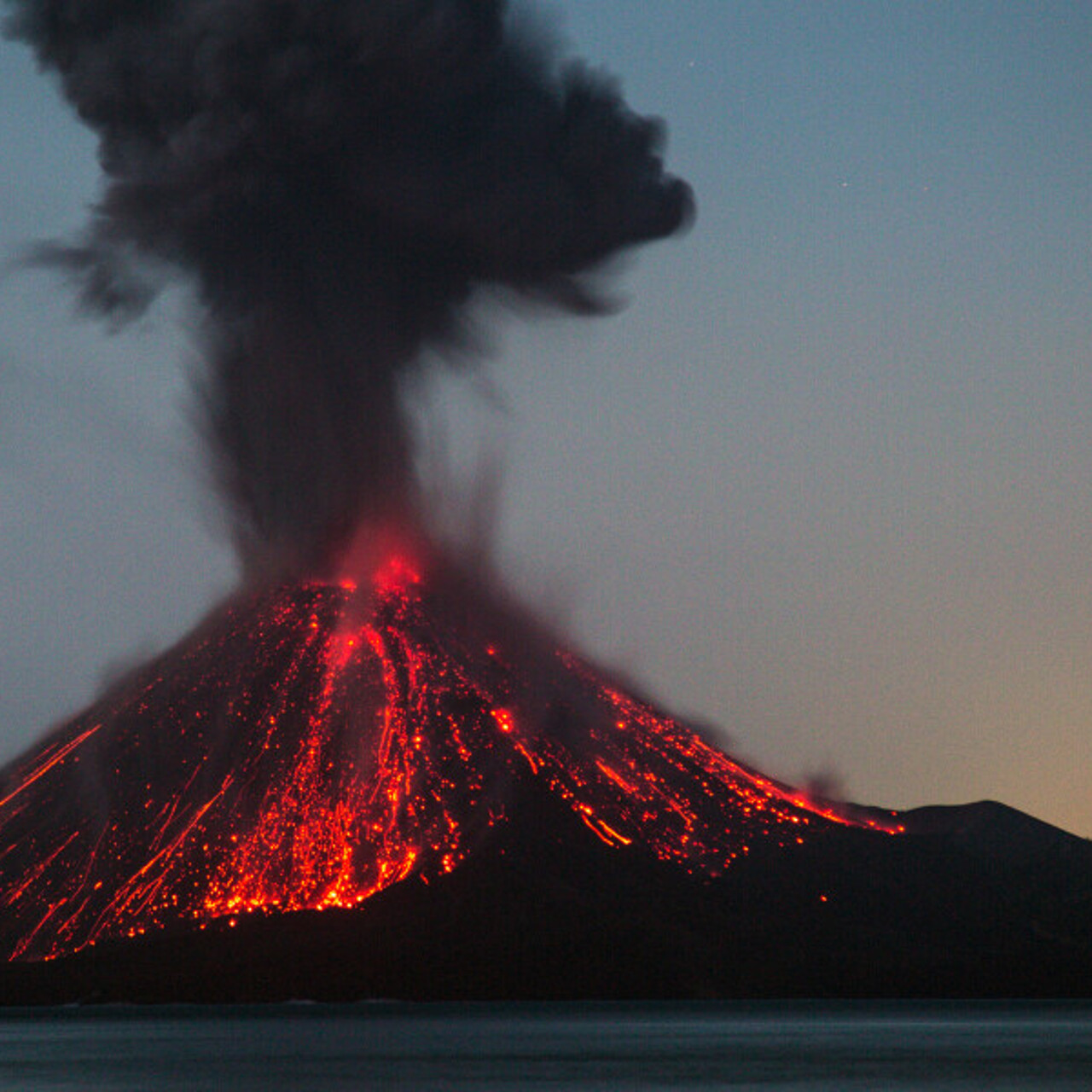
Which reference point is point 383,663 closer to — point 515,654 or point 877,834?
point 515,654

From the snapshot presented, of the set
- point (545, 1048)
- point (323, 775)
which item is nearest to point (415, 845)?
point (323, 775)

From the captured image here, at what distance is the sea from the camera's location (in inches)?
2157

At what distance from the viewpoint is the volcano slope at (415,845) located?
10594 cm

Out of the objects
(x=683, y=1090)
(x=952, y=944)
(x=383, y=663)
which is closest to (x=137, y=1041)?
(x=683, y=1090)

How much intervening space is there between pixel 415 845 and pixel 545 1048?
4156cm

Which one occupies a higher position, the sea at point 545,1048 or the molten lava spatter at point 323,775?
the molten lava spatter at point 323,775

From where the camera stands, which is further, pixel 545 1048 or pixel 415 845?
pixel 415 845

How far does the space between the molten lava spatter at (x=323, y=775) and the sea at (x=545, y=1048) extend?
6601 millimetres

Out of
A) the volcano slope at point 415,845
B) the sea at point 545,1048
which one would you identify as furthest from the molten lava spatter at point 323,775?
the sea at point 545,1048

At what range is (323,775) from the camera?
365ft

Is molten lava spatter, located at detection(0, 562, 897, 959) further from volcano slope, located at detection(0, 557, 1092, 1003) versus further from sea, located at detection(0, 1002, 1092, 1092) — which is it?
sea, located at detection(0, 1002, 1092, 1092)

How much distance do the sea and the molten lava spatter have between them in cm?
660

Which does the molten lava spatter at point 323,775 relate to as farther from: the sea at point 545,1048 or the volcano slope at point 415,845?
the sea at point 545,1048

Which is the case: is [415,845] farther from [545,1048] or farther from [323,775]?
[545,1048]
